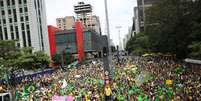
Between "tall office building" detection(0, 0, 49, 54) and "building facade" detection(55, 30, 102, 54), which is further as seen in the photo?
"building facade" detection(55, 30, 102, 54)

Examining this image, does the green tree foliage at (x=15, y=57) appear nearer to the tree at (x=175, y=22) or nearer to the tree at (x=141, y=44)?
the tree at (x=175, y=22)

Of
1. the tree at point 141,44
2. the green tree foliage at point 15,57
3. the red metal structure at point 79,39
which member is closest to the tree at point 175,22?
the green tree foliage at point 15,57

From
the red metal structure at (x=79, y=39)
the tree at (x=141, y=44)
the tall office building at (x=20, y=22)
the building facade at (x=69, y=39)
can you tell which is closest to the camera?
the tree at (x=141, y=44)

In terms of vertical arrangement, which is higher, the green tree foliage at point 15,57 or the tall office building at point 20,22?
the tall office building at point 20,22

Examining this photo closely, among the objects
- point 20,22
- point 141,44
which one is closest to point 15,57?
point 20,22

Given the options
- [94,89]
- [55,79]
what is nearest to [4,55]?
[55,79]

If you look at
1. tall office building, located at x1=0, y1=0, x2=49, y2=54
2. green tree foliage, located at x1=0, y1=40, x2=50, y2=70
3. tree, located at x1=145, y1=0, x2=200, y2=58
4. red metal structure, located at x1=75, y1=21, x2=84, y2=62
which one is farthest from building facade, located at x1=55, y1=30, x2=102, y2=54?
tree, located at x1=145, y1=0, x2=200, y2=58

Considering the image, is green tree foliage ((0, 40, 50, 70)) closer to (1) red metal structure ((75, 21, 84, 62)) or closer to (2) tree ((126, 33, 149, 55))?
(2) tree ((126, 33, 149, 55))

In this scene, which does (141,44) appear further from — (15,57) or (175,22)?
(175,22)
